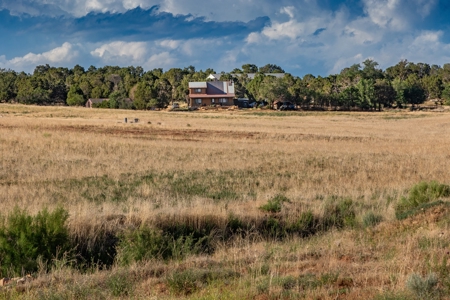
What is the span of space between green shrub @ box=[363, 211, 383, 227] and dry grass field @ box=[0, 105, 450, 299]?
0.03 metres

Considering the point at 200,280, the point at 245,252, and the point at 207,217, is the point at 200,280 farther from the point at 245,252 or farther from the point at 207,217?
the point at 207,217

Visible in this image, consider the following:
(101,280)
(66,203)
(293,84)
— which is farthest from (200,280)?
(293,84)

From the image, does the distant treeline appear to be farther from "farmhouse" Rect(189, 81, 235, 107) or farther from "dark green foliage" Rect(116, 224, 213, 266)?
"dark green foliage" Rect(116, 224, 213, 266)

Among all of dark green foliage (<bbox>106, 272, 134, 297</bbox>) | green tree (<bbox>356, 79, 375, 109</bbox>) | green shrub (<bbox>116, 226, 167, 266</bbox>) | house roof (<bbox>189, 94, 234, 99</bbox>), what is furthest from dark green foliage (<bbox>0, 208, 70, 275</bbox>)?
green tree (<bbox>356, 79, 375, 109</bbox>)

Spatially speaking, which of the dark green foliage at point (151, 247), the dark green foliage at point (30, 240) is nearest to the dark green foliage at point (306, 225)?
the dark green foliage at point (151, 247)

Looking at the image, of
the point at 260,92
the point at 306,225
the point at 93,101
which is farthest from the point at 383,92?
the point at 306,225

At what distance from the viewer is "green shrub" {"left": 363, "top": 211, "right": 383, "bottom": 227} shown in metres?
12.0

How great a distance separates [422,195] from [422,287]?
30.2 ft

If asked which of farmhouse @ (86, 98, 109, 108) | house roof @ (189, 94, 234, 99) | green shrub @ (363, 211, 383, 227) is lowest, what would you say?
green shrub @ (363, 211, 383, 227)

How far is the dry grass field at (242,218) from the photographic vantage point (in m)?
7.02

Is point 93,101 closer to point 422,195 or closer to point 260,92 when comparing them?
point 260,92

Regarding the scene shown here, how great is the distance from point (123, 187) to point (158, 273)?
10035mm

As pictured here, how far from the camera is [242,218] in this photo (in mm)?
Answer: 12492

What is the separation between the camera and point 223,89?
411ft
